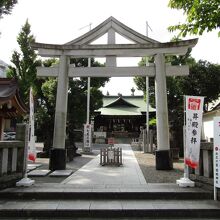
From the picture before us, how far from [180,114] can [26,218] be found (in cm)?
1853

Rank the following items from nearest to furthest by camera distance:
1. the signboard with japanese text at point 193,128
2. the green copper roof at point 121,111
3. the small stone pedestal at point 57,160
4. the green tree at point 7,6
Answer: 1. the signboard with japanese text at point 193,128
2. the green tree at point 7,6
3. the small stone pedestal at point 57,160
4. the green copper roof at point 121,111

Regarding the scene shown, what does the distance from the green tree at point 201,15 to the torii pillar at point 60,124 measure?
5832 mm

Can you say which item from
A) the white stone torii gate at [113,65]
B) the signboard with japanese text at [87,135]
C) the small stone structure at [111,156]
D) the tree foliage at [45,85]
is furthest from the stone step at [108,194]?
the tree foliage at [45,85]

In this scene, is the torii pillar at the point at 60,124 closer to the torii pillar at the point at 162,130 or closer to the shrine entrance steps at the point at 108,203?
the shrine entrance steps at the point at 108,203

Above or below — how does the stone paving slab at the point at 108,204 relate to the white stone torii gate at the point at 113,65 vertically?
below

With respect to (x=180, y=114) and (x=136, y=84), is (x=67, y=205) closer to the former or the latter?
(x=180, y=114)

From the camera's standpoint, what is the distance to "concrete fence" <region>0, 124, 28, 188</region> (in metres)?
8.01

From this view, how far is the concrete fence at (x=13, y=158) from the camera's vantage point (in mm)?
8008

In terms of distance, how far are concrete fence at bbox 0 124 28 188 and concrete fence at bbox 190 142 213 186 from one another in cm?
544

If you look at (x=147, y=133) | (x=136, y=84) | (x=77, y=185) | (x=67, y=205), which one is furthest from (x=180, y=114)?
(x=67, y=205)

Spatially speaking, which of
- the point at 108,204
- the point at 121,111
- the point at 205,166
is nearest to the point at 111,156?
the point at 205,166

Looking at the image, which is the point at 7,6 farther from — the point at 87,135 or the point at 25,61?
the point at 25,61

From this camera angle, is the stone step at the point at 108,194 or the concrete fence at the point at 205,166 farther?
the concrete fence at the point at 205,166

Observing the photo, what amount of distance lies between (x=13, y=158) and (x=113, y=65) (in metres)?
6.04
